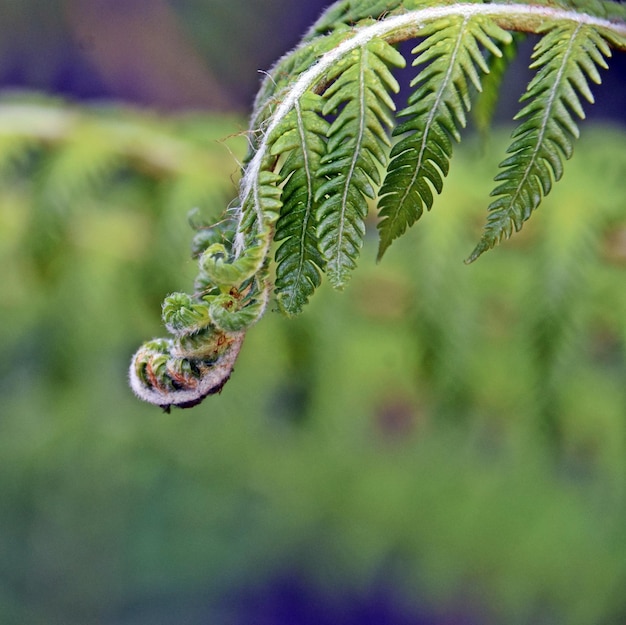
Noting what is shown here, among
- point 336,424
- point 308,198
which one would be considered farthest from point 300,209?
point 336,424

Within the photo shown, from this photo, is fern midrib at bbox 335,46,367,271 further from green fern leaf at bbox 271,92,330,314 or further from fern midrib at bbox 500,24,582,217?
fern midrib at bbox 500,24,582,217

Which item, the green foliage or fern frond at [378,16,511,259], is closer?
fern frond at [378,16,511,259]

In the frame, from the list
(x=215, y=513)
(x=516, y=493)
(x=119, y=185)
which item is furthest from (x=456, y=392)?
(x=215, y=513)

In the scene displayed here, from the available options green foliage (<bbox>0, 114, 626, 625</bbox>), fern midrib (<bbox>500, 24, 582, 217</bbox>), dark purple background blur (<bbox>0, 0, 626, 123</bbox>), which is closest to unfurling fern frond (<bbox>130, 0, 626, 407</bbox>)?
fern midrib (<bbox>500, 24, 582, 217</bbox>)

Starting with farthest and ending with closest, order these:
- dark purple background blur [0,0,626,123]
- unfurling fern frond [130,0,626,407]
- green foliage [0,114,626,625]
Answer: dark purple background blur [0,0,626,123], green foliage [0,114,626,625], unfurling fern frond [130,0,626,407]

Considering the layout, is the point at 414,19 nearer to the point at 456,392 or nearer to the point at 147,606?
the point at 456,392

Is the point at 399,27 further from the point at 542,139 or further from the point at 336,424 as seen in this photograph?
the point at 336,424

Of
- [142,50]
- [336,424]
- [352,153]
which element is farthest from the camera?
[142,50]
